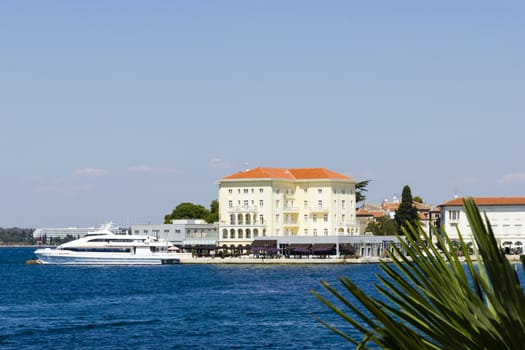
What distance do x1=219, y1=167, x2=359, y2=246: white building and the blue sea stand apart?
2759 centimetres

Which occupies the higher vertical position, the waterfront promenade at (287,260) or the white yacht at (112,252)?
the white yacht at (112,252)

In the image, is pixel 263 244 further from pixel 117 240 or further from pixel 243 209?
pixel 117 240

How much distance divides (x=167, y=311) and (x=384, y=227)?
78.2 meters

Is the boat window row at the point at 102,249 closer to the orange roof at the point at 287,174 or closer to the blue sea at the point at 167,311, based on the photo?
the orange roof at the point at 287,174

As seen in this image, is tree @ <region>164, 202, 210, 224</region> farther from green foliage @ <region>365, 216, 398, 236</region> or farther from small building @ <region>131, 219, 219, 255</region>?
green foliage @ <region>365, 216, 398, 236</region>

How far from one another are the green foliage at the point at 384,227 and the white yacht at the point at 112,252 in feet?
82.8

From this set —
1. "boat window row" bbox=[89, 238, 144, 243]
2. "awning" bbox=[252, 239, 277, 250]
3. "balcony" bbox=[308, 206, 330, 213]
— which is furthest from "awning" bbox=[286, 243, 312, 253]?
"boat window row" bbox=[89, 238, 144, 243]

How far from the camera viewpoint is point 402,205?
409ft

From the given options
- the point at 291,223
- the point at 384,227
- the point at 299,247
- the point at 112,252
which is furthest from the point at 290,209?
the point at 112,252

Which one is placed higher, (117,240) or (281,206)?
(281,206)

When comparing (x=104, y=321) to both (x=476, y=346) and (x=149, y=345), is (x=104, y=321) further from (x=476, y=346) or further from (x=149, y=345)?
(x=476, y=346)

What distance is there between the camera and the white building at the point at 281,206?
392 ft

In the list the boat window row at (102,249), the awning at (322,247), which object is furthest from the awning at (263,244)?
the boat window row at (102,249)

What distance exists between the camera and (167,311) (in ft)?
169
